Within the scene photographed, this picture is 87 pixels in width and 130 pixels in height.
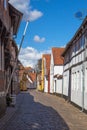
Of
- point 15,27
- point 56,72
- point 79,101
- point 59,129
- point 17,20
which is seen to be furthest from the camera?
point 56,72

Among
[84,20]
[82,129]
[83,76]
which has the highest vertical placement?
[84,20]

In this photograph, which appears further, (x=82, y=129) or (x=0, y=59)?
(x=0, y=59)

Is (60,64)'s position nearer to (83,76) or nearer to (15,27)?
(15,27)

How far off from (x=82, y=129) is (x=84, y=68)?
31.9ft

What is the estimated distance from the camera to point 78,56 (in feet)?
94.1

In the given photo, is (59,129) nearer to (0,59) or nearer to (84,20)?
(0,59)

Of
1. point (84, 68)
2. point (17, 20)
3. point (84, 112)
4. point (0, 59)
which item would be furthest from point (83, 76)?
point (17, 20)

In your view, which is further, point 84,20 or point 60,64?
point 60,64

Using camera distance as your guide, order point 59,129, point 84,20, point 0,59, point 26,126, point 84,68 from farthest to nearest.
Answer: point 84,68
point 84,20
point 0,59
point 26,126
point 59,129

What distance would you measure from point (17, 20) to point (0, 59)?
1230 centimetres

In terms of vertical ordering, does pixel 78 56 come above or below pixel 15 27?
below

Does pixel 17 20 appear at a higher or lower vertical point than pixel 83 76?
higher

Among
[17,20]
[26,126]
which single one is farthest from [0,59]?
[17,20]

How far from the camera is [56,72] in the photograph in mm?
62781
